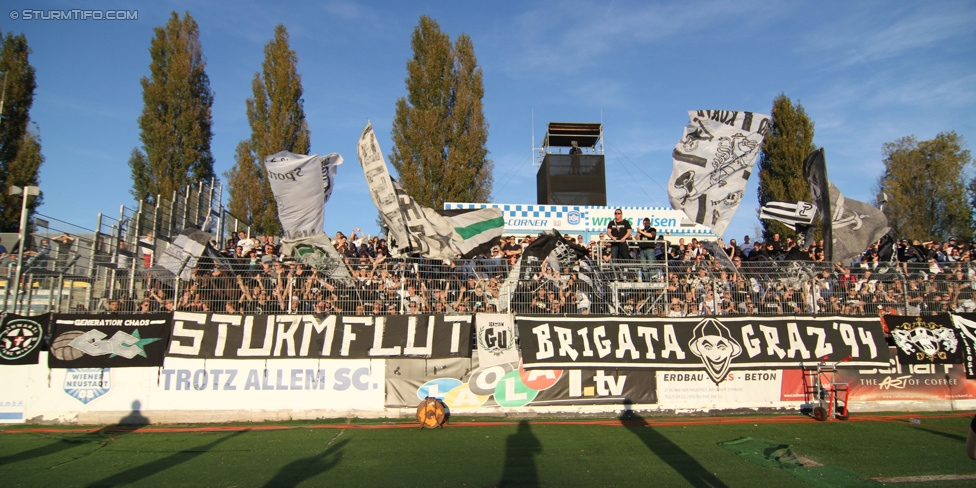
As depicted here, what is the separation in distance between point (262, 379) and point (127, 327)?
272cm

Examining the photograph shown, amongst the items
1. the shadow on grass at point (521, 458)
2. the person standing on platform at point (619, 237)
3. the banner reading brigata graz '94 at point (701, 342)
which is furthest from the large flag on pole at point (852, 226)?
the shadow on grass at point (521, 458)

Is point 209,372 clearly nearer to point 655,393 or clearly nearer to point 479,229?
point 479,229

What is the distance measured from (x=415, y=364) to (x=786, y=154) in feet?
76.8

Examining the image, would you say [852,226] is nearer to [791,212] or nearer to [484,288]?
[791,212]

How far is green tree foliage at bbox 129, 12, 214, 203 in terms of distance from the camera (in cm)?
2462

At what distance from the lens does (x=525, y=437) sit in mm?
9000

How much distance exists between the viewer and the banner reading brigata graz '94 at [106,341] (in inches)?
413

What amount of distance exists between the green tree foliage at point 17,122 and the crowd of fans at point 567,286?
1655cm

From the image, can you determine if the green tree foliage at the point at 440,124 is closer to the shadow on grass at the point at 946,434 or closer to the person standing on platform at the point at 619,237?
the person standing on platform at the point at 619,237

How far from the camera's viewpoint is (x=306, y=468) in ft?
23.2

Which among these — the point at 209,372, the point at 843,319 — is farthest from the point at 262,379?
the point at 843,319

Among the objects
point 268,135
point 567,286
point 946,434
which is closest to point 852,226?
point 946,434

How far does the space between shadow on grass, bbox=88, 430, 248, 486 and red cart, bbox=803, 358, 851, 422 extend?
34.8 feet

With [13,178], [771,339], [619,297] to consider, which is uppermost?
→ [13,178]
